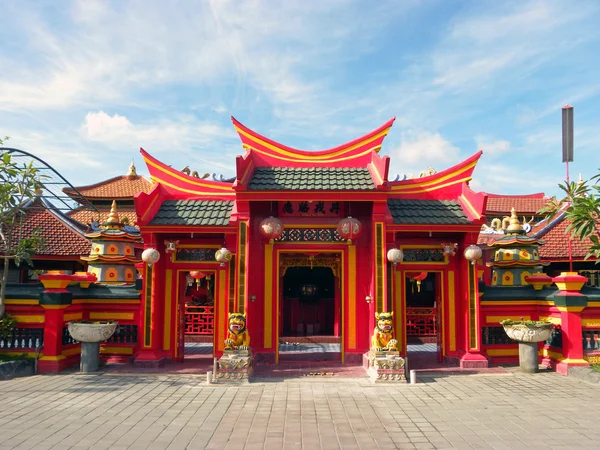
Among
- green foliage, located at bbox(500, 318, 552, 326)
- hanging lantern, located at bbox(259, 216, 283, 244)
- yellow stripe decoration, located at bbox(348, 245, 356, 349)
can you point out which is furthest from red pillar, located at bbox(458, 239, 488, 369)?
hanging lantern, located at bbox(259, 216, 283, 244)

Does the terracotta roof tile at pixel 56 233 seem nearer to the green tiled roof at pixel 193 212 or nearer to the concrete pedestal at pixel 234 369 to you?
the green tiled roof at pixel 193 212

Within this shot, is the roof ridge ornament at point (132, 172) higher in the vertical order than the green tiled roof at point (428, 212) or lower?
higher

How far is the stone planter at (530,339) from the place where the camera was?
10.7 m

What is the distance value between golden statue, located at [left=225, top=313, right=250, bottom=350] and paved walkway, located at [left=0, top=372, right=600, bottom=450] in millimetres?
962

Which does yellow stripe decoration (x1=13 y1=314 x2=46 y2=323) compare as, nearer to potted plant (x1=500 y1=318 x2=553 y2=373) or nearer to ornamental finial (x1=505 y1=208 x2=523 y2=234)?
potted plant (x1=500 y1=318 x2=553 y2=373)

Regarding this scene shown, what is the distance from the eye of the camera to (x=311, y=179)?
36.8 feet

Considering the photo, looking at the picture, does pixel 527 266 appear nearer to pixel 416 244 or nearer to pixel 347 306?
pixel 416 244

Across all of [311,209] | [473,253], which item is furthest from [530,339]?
[311,209]

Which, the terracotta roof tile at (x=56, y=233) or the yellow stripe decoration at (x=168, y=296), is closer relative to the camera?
the yellow stripe decoration at (x=168, y=296)

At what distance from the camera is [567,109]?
13984mm

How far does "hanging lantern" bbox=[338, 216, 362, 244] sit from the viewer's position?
435 inches

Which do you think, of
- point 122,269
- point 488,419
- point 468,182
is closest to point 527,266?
point 468,182

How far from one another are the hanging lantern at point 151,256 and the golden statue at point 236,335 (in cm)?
246

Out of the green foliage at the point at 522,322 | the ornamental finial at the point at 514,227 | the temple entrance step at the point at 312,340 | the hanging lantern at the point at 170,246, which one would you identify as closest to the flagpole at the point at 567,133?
the ornamental finial at the point at 514,227
